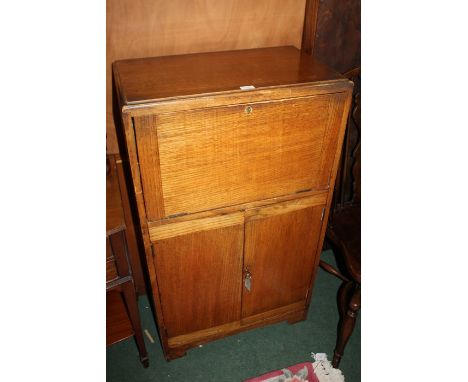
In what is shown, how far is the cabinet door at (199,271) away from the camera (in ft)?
4.35

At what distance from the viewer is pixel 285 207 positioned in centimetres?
141

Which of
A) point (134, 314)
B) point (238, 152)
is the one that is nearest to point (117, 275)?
point (134, 314)

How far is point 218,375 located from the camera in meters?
1.75

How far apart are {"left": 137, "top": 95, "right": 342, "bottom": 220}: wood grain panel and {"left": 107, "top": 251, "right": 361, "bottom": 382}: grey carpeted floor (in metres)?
0.95

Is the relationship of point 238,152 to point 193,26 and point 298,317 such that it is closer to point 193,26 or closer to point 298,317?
point 193,26

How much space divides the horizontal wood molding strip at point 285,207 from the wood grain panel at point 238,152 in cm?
6

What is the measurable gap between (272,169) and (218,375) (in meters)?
1.10

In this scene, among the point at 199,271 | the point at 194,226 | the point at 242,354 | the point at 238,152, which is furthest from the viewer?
the point at 242,354

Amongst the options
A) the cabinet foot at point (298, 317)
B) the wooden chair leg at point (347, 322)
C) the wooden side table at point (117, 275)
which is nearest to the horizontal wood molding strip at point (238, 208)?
the wooden side table at point (117, 275)

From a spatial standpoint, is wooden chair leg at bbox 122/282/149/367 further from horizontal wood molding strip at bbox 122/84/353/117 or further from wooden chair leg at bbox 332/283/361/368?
wooden chair leg at bbox 332/283/361/368

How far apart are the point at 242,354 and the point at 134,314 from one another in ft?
2.05

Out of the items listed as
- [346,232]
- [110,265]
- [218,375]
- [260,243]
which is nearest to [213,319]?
[218,375]

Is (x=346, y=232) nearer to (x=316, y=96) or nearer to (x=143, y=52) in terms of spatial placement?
(x=316, y=96)

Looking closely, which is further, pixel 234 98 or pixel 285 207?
pixel 285 207
